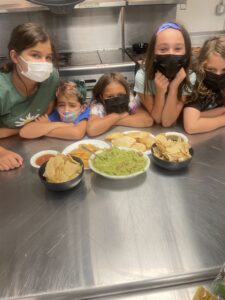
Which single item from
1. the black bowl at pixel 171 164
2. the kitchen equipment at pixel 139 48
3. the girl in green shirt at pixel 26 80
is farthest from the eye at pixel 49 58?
the kitchen equipment at pixel 139 48

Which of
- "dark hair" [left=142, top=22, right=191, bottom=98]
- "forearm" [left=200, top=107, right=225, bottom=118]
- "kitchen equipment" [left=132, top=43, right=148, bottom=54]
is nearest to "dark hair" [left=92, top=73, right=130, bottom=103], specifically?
"dark hair" [left=142, top=22, right=191, bottom=98]

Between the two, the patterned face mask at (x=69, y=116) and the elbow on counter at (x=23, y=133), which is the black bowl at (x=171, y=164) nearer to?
the patterned face mask at (x=69, y=116)

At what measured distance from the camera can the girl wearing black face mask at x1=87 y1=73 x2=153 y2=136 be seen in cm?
149

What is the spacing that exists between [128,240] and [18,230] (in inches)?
14.4

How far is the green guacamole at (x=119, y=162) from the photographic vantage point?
111 cm

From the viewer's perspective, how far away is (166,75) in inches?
57.6

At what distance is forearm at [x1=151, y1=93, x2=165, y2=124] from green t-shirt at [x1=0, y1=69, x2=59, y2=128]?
0.59 metres

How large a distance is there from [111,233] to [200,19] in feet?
9.38

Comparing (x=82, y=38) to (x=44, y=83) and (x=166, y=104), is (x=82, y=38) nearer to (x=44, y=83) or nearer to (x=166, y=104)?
(x=44, y=83)

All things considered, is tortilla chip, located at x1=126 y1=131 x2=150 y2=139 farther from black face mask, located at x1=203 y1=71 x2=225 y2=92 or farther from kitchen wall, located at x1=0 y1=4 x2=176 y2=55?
kitchen wall, located at x1=0 y1=4 x2=176 y2=55

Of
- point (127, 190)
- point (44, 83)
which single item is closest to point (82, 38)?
point (44, 83)

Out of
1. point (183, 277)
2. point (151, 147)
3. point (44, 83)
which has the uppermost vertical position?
point (44, 83)

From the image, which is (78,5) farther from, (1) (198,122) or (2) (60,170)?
(2) (60,170)

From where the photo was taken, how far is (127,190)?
1.09 metres
